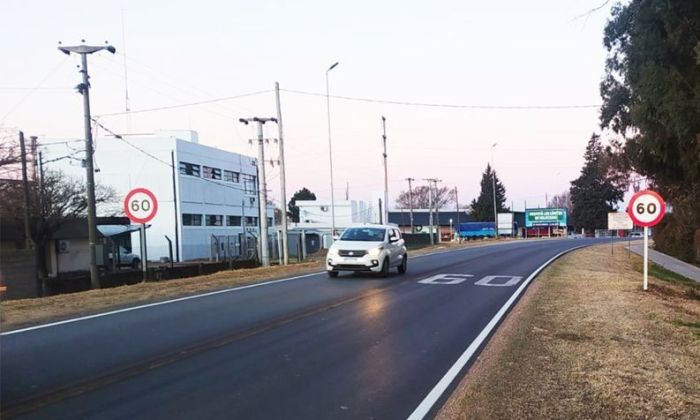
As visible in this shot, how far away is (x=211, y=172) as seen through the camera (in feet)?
219

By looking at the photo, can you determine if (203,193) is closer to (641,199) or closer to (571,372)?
(641,199)

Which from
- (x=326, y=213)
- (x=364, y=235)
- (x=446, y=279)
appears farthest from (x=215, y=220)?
(x=446, y=279)

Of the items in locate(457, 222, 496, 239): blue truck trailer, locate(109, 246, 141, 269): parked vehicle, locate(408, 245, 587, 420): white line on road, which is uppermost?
locate(408, 245, 587, 420): white line on road

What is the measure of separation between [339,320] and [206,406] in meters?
5.25

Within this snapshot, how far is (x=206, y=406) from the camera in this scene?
5746 mm

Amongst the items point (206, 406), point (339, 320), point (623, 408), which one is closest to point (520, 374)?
point (623, 408)

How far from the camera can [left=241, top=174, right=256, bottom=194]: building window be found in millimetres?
74375

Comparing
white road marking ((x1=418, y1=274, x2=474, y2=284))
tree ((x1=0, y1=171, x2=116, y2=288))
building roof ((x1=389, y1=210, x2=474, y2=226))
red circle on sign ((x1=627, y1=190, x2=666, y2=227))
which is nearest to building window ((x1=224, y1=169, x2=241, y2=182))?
tree ((x1=0, y1=171, x2=116, y2=288))

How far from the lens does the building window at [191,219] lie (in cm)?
6025

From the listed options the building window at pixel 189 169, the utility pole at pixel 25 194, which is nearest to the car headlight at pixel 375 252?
the utility pole at pixel 25 194

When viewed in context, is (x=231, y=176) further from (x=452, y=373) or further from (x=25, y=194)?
(x=452, y=373)

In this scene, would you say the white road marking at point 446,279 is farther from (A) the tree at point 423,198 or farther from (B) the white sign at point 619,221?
(A) the tree at point 423,198

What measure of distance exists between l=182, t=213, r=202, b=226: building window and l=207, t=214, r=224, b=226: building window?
2.02m

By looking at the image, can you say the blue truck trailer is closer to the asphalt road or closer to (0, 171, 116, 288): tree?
(0, 171, 116, 288): tree
